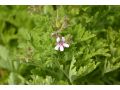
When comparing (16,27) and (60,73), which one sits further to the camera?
(16,27)

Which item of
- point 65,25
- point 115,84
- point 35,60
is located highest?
point 65,25

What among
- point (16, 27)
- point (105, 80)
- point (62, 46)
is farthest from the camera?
point (16, 27)

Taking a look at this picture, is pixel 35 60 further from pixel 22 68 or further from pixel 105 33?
pixel 105 33

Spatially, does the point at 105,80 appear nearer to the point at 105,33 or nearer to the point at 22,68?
the point at 105,33

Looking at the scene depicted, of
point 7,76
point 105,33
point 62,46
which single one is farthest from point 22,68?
point 105,33

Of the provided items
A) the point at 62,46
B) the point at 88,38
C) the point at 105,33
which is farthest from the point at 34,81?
the point at 105,33
